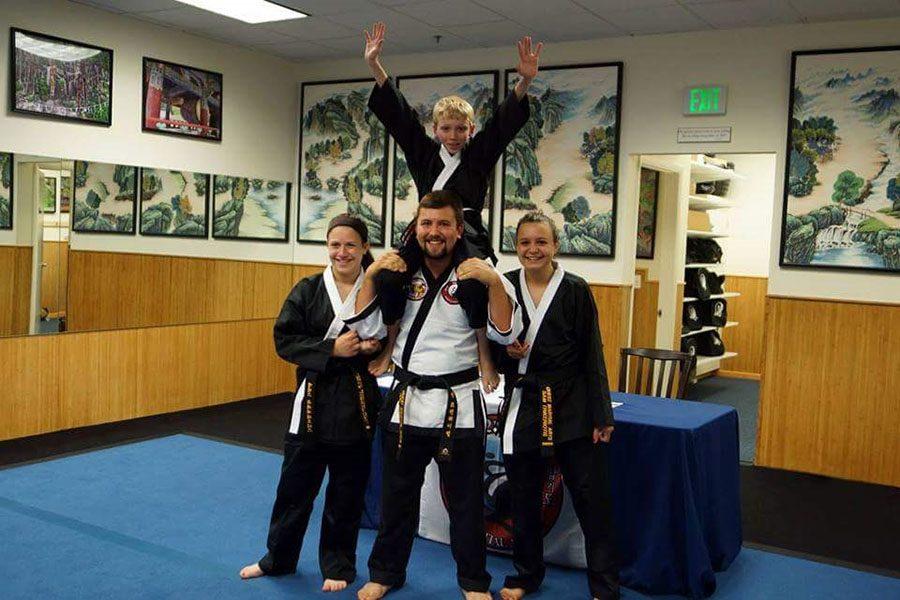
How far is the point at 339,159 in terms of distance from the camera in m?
7.14

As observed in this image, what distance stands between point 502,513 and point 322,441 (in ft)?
2.82

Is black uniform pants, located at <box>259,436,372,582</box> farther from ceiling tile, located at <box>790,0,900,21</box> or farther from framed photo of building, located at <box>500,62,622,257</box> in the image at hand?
ceiling tile, located at <box>790,0,900,21</box>

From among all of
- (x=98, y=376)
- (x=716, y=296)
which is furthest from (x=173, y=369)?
(x=716, y=296)

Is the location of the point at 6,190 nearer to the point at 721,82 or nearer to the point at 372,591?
the point at 372,591

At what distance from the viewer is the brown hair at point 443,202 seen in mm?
2930

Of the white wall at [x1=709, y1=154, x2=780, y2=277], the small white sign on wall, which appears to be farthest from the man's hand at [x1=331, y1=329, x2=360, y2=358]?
the white wall at [x1=709, y1=154, x2=780, y2=277]

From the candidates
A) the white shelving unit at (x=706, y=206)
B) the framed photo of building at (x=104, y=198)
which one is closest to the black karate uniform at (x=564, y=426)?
the framed photo of building at (x=104, y=198)

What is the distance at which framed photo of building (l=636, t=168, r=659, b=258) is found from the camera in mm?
7551

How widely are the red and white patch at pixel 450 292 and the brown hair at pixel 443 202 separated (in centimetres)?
21

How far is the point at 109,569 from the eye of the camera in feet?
10.8

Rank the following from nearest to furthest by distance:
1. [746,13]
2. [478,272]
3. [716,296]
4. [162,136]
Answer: [478,272]
[746,13]
[162,136]
[716,296]

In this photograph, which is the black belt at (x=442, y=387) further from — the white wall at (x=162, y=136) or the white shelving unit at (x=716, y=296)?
the white shelving unit at (x=716, y=296)

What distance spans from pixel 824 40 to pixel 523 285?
3.22 m

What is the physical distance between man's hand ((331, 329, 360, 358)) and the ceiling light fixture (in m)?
3.12
